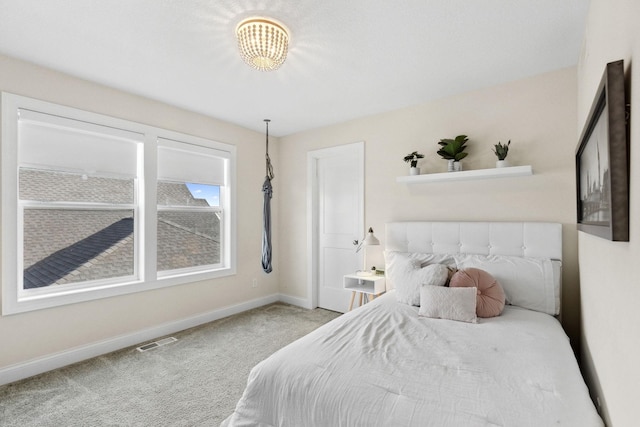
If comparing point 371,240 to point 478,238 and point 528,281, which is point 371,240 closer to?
point 478,238

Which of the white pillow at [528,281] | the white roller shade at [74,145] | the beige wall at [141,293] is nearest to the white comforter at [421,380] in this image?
the white pillow at [528,281]

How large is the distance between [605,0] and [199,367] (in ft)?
11.2

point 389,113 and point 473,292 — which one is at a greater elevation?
point 389,113

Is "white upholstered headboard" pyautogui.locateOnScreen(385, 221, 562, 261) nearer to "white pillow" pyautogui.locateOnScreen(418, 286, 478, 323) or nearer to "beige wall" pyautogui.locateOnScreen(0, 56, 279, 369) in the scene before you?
"white pillow" pyautogui.locateOnScreen(418, 286, 478, 323)

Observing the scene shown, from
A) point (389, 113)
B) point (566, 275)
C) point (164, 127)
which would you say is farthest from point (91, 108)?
point (566, 275)

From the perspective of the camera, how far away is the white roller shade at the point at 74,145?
253 cm

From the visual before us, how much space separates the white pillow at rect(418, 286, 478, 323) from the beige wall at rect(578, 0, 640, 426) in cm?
63

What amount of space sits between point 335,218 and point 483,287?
2244 millimetres

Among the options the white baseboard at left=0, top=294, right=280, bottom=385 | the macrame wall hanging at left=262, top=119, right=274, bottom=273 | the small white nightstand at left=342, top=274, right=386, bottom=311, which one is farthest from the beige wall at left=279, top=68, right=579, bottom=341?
the white baseboard at left=0, top=294, right=280, bottom=385

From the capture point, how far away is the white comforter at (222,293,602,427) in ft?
3.68

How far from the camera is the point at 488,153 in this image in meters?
2.92

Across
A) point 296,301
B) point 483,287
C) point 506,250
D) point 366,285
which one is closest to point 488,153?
point 506,250

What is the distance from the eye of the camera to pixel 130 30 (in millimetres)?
2055

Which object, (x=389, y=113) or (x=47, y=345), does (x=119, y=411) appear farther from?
(x=389, y=113)
